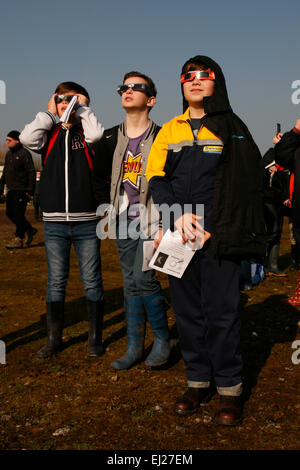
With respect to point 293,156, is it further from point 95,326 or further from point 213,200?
point 95,326

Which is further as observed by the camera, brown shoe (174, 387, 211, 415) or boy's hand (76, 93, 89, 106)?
boy's hand (76, 93, 89, 106)

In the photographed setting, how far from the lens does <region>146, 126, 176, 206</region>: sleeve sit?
3566 mm

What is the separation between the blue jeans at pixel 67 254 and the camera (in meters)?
4.72

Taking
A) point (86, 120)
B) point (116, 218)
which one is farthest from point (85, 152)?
point (116, 218)

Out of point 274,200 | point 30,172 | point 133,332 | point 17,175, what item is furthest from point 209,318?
point 17,175

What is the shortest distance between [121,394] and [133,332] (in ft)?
2.16

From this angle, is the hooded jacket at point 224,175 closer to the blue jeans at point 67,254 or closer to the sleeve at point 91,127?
the sleeve at point 91,127

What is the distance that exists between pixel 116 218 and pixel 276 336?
240cm

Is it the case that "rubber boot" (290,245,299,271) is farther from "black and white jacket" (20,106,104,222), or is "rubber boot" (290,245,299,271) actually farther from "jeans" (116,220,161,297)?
"black and white jacket" (20,106,104,222)

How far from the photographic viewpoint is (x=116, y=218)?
440cm

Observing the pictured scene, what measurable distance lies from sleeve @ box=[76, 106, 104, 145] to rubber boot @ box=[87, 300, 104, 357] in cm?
151

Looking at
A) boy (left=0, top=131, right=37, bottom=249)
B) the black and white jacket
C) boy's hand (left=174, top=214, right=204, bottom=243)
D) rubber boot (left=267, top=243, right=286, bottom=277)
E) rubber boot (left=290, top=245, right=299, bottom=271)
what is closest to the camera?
boy's hand (left=174, top=214, right=204, bottom=243)

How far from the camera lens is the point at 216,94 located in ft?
11.5

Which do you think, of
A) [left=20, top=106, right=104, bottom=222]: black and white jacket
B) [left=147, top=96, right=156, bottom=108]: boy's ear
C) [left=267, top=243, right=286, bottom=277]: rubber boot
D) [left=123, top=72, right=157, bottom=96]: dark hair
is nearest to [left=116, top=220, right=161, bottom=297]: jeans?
[left=20, top=106, right=104, bottom=222]: black and white jacket
